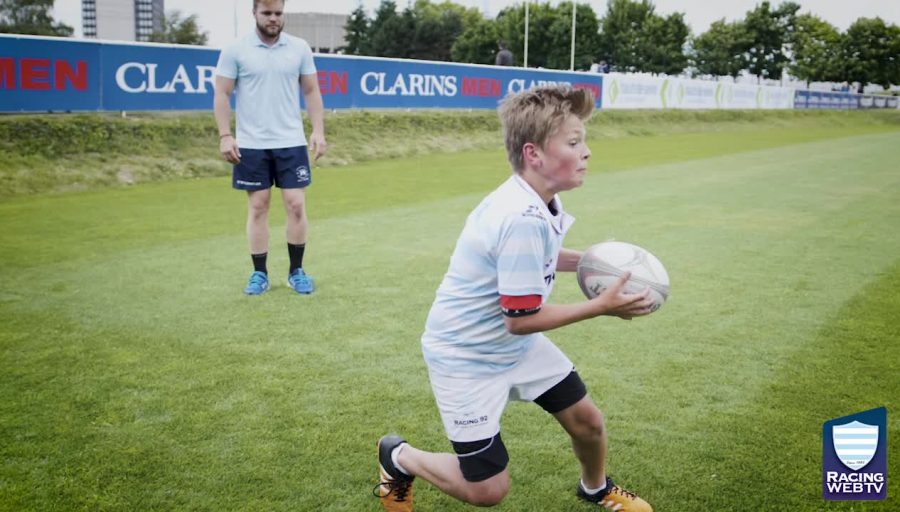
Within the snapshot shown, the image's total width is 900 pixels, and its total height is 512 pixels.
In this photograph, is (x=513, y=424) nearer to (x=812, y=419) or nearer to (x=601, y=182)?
(x=812, y=419)

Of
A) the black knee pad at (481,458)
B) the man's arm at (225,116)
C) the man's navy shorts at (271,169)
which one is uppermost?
the man's arm at (225,116)

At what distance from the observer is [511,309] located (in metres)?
2.70

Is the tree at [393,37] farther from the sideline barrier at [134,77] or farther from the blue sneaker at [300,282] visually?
the blue sneaker at [300,282]

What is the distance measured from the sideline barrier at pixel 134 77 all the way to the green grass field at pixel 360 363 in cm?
400

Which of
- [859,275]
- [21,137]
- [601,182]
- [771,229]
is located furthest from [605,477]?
[21,137]

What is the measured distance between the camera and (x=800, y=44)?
9206 cm

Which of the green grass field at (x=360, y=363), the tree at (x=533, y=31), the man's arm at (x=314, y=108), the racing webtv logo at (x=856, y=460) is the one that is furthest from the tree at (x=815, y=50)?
the racing webtv logo at (x=856, y=460)

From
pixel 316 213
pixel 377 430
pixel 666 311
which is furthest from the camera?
pixel 316 213

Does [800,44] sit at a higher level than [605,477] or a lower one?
higher

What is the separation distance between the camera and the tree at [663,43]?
288 ft

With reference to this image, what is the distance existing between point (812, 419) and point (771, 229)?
612cm

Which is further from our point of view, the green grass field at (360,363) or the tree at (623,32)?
the tree at (623,32)

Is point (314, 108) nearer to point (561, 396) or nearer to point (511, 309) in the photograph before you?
point (561, 396)

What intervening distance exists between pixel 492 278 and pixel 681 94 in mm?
36024
